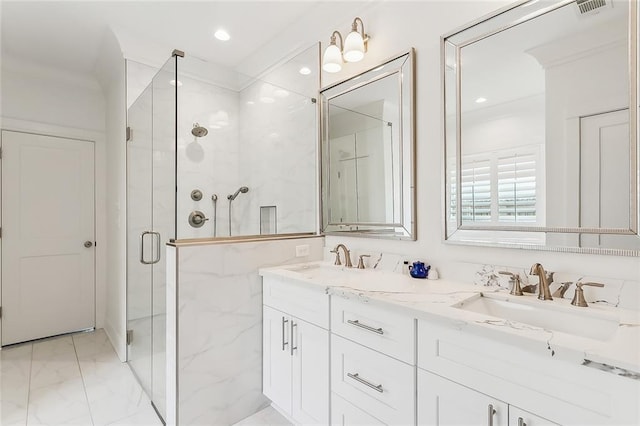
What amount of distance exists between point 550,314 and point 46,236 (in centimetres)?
412

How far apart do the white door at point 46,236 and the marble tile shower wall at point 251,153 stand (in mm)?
1817

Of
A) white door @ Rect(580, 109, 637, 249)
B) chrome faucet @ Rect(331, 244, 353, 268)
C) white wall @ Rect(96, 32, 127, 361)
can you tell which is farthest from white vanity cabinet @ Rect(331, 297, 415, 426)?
white wall @ Rect(96, 32, 127, 361)

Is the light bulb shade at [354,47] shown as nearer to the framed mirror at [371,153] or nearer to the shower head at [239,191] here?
the framed mirror at [371,153]

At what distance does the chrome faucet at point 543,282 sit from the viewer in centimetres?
123

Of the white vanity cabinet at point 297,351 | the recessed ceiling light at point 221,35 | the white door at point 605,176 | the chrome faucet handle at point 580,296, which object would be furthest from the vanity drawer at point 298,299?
the recessed ceiling light at point 221,35

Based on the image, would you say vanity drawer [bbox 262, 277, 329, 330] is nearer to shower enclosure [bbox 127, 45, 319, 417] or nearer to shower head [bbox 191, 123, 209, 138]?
shower enclosure [bbox 127, 45, 319, 417]

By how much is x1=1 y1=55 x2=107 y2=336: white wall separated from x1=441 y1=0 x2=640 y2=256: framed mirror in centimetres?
356

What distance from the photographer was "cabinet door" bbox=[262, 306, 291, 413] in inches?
67.9

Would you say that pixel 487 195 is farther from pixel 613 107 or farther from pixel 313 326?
pixel 313 326

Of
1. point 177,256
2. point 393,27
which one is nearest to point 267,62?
point 393,27

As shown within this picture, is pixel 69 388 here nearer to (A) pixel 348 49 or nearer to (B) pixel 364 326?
(B) pixel 364 326

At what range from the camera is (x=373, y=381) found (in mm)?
1294

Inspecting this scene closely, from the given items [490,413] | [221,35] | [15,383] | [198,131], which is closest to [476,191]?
[490,413]

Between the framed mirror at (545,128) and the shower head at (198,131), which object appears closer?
the framed mirror at (545,128)
